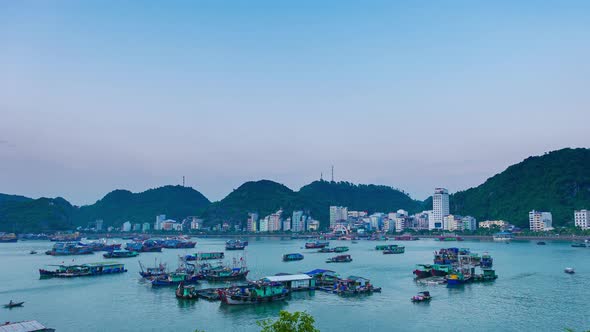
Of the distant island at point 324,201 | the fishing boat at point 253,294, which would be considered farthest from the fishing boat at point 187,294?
the distant island at point 324,201

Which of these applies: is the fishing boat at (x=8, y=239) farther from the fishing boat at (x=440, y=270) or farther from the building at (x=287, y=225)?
the fishing boat at (x=440, y=270)

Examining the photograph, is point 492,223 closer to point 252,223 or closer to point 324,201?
point 252,223

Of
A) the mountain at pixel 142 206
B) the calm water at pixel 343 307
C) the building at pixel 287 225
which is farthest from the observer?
the mountain at pixel 142 206

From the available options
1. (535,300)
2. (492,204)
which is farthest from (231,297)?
(492,204)

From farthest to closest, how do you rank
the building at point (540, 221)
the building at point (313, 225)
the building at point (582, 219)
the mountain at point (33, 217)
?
the building at point (313, 225) → the mountain at point (33, 217) → the building at point (540, 221) → the building at point (582, 219)

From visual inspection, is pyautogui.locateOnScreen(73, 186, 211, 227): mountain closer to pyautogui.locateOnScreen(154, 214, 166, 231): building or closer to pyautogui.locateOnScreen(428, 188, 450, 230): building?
pyautogui.locateOnScreen(154, 214, 166, 231): building

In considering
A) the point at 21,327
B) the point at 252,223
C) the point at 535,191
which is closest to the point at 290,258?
the point at 21,327

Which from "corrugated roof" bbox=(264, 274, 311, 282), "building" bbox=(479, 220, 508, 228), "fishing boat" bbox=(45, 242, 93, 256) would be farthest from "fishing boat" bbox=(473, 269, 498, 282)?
"building" bbox=(479, 220, 508, 228)
